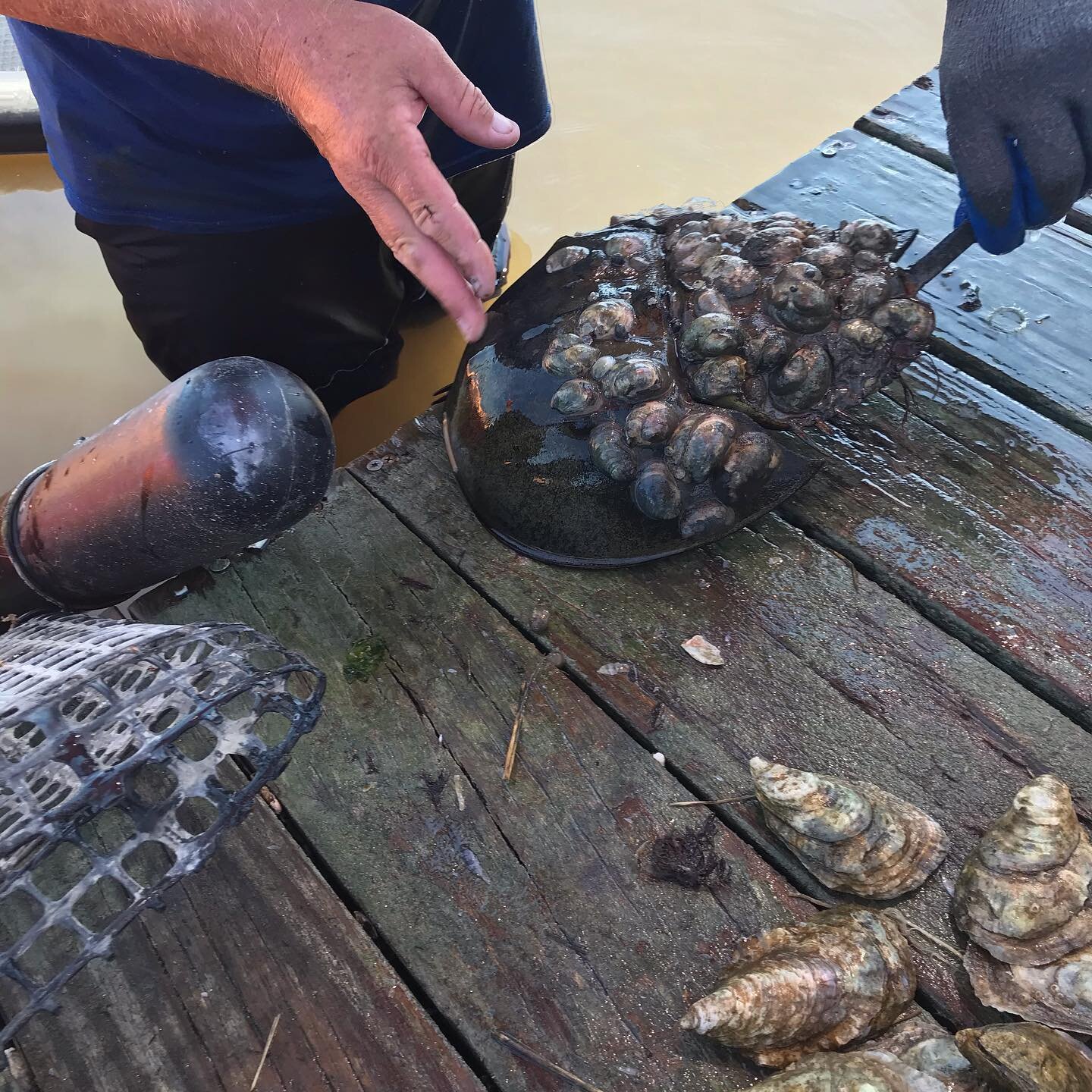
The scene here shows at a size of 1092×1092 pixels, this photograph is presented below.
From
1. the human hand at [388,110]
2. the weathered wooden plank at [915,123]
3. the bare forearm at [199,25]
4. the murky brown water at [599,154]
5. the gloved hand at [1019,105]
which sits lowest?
the murky brown water at [599,154]

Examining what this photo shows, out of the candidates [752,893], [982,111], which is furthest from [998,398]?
[752,893]

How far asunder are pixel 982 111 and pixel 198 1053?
2.45 meters

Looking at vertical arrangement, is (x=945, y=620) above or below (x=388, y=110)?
below

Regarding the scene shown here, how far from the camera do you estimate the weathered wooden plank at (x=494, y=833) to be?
149 centimetres

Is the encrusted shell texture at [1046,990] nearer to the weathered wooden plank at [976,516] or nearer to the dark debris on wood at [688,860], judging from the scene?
the dark debris on wood at [688,860]

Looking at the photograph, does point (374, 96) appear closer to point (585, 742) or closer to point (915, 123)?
point (585, 742)

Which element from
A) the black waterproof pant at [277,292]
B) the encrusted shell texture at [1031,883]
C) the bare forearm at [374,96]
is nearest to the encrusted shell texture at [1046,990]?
the encrusted shell texture at [1031,883]

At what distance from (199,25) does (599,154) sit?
350cm

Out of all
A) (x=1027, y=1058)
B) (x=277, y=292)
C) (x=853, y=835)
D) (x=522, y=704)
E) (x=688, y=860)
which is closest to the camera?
(x=1027, y=1058)

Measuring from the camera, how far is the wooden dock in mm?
1486

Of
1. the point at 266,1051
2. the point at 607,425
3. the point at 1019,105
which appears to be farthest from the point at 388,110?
the point at 266,1051

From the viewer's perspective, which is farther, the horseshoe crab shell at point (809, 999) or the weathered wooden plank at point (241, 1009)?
the weathered wooden plank at point (241, 1009)

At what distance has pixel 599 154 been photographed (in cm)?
492

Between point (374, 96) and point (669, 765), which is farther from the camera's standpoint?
point (669, 765)
